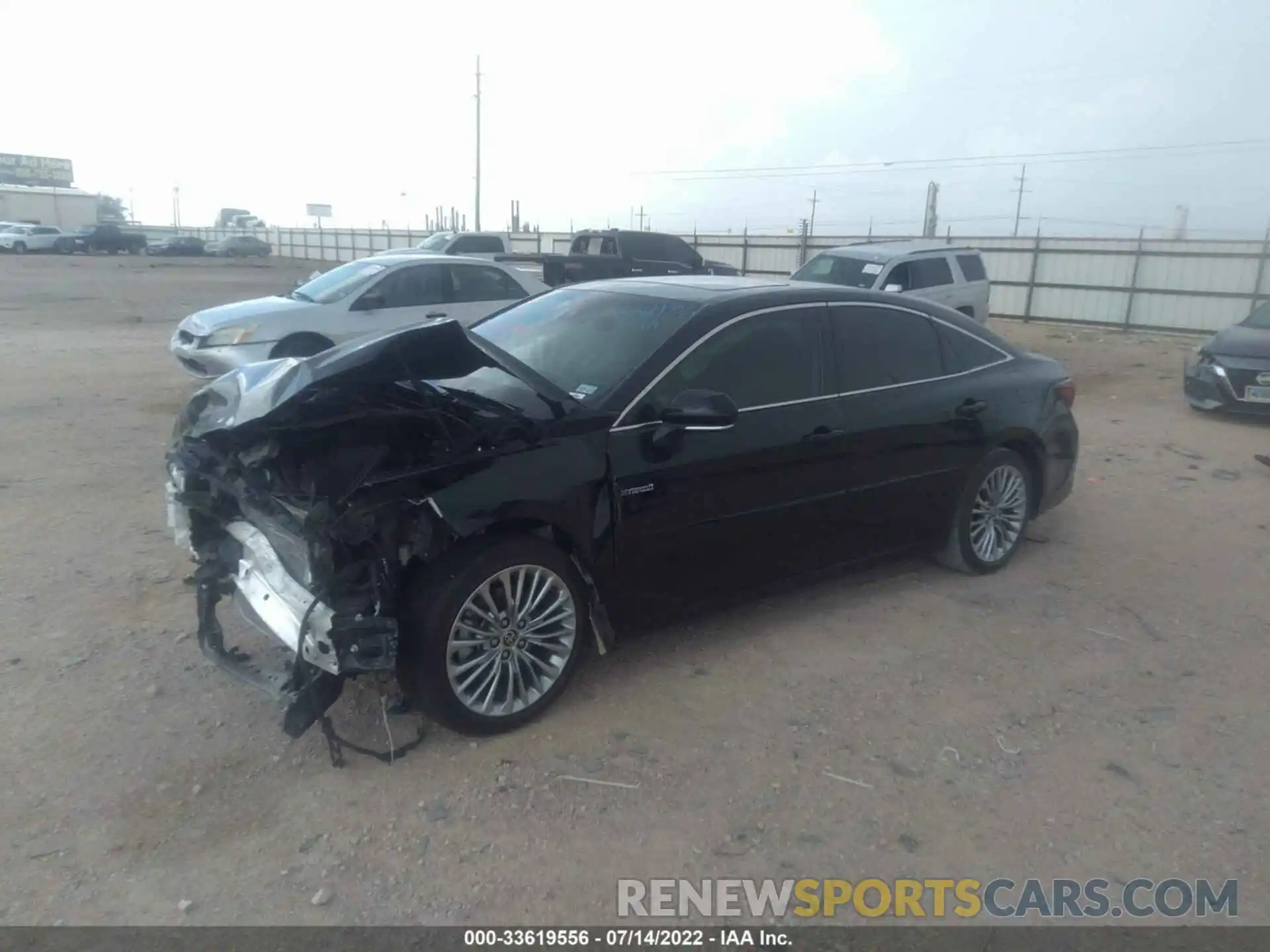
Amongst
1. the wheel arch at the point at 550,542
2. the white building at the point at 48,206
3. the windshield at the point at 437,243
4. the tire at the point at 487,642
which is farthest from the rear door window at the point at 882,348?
the white building at the point at 48,206

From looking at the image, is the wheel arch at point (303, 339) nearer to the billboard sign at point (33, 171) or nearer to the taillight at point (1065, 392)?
the taillight at point (1065, 392)

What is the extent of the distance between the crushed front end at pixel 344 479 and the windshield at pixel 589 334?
599mm

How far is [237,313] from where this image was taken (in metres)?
9.86

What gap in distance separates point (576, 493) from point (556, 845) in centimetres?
132

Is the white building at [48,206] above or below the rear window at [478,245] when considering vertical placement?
above

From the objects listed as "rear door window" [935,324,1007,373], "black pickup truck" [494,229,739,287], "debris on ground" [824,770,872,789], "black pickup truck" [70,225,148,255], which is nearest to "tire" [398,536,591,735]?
"debris on ground" [824,770,872,789]

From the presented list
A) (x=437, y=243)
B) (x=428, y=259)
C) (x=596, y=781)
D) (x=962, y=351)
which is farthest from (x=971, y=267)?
(x=437, y=243)

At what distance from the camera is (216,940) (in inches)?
105

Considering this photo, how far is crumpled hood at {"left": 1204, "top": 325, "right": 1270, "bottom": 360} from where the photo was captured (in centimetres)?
1022

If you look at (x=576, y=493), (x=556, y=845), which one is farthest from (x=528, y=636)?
→ (x=556, y=845)

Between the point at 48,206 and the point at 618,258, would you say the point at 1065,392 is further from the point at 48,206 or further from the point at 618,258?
the point at 48,206

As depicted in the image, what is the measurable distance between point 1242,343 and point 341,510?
35.0ft

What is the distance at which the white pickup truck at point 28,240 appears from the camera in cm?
4781

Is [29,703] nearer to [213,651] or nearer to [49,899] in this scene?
[213,651]
